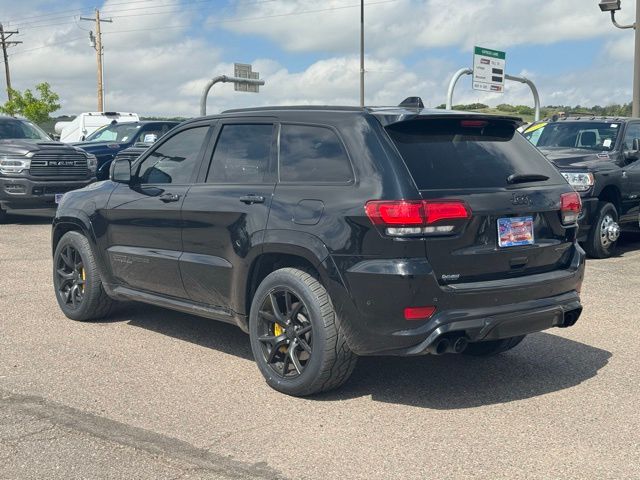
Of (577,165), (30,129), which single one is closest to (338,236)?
(577,165)

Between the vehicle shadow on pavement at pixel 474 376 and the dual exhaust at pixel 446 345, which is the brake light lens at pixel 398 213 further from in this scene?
the vehicle shadow on pavement at pixel 474 376

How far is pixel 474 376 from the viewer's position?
227 inches

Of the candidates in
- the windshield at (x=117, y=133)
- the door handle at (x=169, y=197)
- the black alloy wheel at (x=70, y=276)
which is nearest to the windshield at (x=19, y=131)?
the windshield at (x=117, y=133)

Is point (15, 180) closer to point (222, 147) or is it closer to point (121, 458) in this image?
point (222, 147)

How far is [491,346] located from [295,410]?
5.79 feet

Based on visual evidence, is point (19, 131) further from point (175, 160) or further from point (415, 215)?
point (415, 215)

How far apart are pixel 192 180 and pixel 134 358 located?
1.36 m

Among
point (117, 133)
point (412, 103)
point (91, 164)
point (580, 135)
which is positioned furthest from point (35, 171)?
point (412, 103)

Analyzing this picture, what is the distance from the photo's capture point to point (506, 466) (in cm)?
416

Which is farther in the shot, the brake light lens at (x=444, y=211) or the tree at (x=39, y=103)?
the tree at (x=39, y=103)

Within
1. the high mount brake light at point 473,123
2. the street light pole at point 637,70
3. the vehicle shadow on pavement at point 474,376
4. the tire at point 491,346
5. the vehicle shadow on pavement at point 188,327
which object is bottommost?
the vehicle shadow on pavement at point 474,376

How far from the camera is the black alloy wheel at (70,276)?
736 centimetres

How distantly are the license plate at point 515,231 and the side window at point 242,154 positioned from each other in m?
1.56

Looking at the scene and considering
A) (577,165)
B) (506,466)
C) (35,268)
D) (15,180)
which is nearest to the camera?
(506,466)
